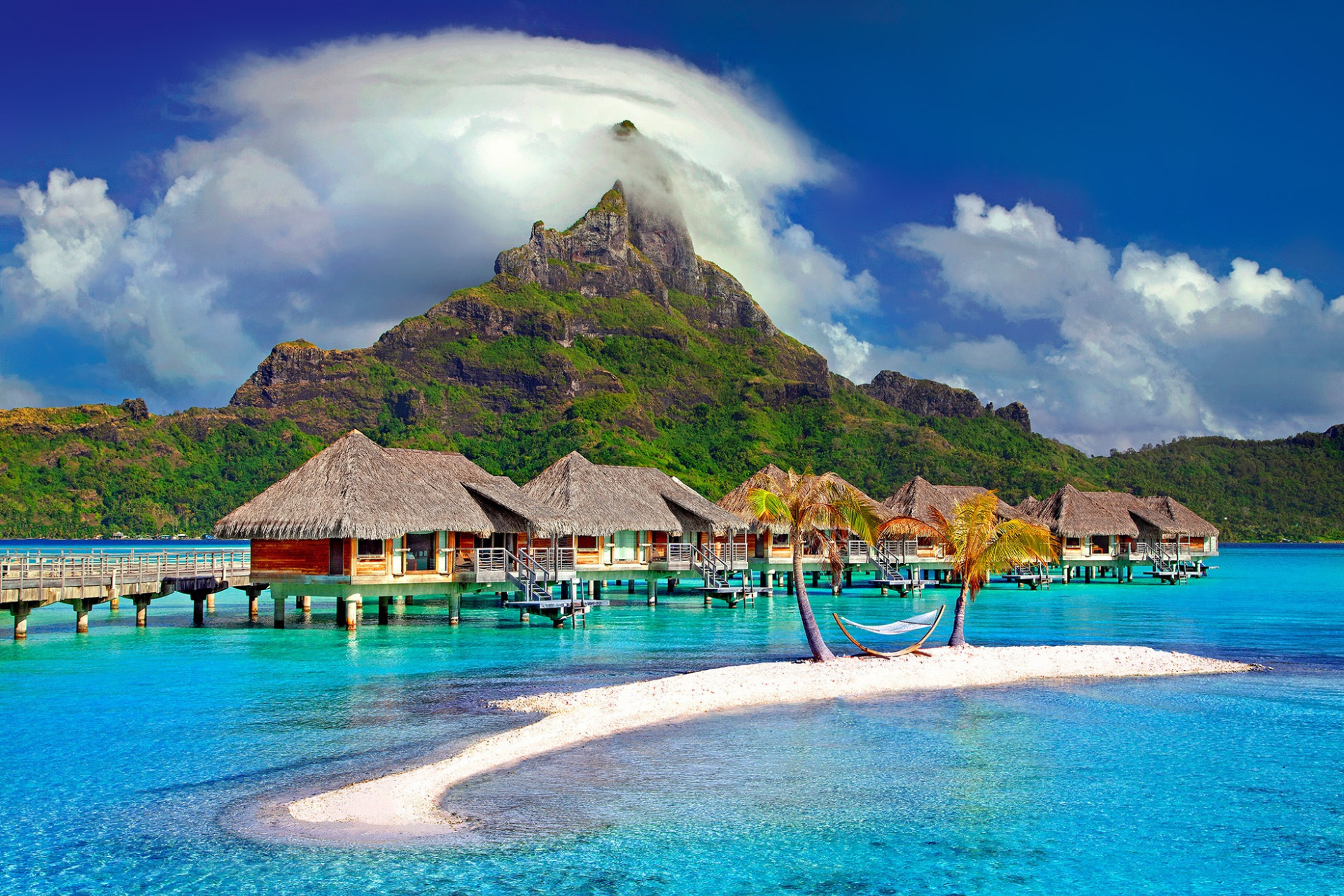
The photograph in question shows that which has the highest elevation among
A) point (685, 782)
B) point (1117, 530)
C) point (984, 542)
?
point (1117, 530)

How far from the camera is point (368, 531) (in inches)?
1118

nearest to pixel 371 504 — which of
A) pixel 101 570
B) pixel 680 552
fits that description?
pixel 101 570

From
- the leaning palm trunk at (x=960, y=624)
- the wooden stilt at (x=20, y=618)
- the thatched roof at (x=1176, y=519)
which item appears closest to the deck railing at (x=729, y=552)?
the leaning palm trunk at (x=960, y=624)

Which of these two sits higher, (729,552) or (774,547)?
(774,547)

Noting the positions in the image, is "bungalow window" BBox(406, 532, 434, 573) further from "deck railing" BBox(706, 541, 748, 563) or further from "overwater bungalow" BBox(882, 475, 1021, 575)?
"overwater bungalow" BBox(882, 475, 1021, 575)

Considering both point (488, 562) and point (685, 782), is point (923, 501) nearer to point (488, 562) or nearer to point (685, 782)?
point (488, 562)

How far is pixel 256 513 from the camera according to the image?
2989 centimetres

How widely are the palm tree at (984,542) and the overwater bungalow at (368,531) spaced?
45.5 feet

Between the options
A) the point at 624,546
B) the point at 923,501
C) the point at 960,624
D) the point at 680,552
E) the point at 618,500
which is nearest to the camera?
the point at 960,624

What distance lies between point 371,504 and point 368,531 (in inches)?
45.0

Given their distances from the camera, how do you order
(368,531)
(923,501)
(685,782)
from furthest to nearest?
(923,501) → (368,531) → (685,782)

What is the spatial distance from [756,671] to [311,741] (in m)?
8.42

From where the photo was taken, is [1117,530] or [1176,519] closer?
[1117,530]

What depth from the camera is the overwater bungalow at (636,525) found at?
125 ft
